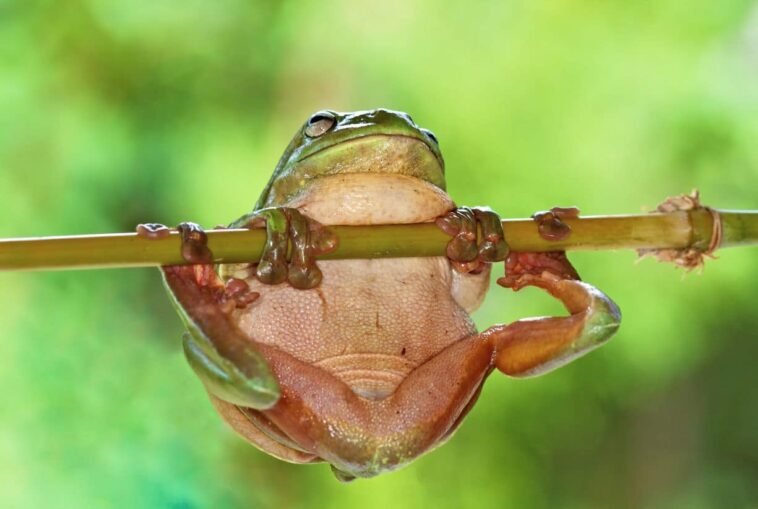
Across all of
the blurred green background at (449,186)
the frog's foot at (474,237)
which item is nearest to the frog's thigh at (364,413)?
the frog's foot at (474,237)

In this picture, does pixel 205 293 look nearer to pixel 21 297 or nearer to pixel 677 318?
pixel 21 297

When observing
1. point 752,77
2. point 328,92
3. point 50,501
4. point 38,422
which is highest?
point 328,92

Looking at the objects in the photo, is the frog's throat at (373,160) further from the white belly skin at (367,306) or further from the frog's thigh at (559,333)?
the frog's thigh at (559,333)

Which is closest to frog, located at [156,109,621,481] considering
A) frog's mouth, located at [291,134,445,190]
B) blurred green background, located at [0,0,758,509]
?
frog's mouth, located at [291,134,445,190]

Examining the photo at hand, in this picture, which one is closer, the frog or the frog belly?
the frog

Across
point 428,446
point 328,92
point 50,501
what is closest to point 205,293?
point 428,446

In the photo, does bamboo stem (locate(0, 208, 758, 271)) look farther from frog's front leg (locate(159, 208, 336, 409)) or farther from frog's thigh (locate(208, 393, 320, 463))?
frog's thigh (locate(208, 393, 320, 463))
